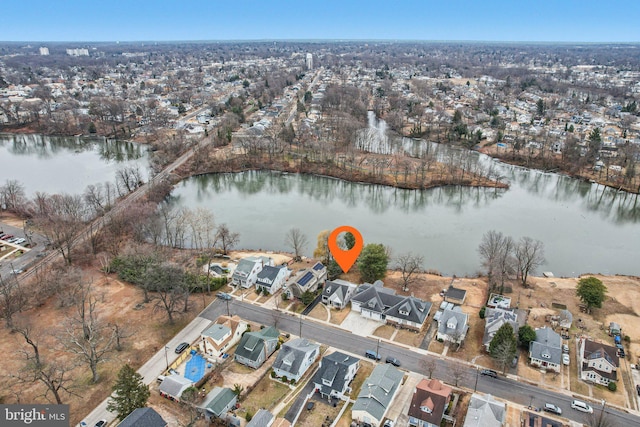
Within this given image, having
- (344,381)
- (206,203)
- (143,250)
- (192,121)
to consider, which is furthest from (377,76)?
(344,381)

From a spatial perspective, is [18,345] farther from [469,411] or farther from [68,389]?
[469,411]

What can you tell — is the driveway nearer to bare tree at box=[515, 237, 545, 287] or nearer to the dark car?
the dark car

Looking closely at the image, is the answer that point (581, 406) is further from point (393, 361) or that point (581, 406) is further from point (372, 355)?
point (372, 355)

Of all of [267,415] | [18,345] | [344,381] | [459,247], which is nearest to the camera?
[267,415]

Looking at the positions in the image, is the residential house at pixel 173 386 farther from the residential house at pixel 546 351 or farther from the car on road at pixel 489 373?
the residential house at pixel 546 351

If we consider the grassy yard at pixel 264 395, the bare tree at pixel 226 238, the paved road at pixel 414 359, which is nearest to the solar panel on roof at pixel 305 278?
the paved road at pixel 414 359

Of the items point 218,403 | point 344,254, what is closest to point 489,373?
point 344,254
